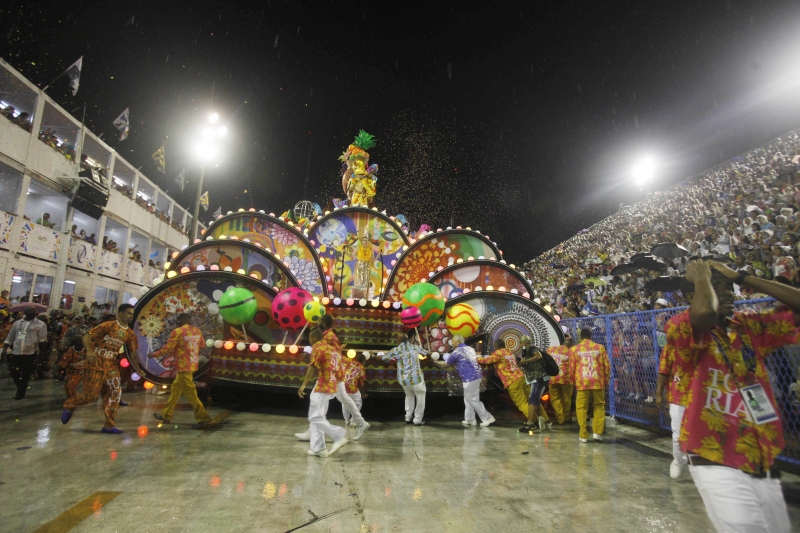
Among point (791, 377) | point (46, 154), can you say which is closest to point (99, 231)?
point (46, 154)

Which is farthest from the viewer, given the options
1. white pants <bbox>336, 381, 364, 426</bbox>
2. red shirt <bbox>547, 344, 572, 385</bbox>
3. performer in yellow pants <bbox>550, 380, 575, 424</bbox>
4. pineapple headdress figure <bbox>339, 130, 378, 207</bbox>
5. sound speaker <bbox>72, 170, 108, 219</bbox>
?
sound speaker <bbox>72, 170, 108, 219</bbox>

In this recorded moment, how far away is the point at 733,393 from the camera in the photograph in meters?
2.33

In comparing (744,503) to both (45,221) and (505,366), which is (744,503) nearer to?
(505,366)

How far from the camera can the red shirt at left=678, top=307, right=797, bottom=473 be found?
86.0 inches

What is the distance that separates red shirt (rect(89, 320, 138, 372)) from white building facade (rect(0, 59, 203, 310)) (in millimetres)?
14932

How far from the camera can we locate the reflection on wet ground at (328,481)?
3.47 metres

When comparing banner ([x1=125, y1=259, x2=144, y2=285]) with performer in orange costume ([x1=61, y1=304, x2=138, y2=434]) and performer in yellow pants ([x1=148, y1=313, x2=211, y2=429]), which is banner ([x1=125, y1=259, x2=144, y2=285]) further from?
performer in yellow pants ([x1=148, y1=313, x2=211, y2=429])

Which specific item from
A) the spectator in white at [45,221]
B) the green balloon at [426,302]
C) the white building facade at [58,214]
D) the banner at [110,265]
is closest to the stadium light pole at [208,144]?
the green balloon at [426,302]

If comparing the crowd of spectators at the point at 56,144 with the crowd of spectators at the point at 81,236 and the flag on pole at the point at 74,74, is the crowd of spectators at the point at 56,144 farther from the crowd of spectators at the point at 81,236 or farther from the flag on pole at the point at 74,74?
the crowd of spectators at the point at 81,236

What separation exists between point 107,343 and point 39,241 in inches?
684

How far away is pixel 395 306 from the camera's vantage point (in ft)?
31.5

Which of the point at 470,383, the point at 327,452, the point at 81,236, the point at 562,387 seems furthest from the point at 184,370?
the point at 81,236

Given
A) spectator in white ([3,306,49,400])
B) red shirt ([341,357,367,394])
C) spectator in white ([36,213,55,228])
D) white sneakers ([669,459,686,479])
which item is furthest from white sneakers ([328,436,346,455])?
spectator in white ([36,213,55,228])

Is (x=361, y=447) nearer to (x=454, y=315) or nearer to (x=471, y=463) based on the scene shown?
(x=471, y=463)
